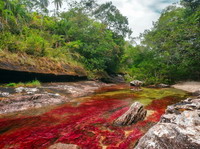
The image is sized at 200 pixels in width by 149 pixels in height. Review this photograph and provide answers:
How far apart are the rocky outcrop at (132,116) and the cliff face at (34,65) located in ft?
24.4

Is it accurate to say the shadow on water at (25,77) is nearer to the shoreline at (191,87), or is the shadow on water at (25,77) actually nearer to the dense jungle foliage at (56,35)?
the dense jungle foliage at (56,35)

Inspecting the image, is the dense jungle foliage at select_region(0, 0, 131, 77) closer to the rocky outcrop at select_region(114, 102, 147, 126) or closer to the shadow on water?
the shadow on water

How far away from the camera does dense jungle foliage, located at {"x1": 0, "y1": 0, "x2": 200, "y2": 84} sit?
1065 cm

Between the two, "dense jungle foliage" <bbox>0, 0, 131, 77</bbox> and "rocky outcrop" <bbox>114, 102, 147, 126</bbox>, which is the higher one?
"dense jungle foliage" <bbox>0, 0, 131, 77</bbox>

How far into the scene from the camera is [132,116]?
4000 mm

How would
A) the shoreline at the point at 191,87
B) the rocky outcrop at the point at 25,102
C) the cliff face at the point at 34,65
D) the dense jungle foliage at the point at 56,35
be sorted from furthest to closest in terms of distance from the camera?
the shoreline at the point at 191,87, the dense jungle foliage at the point at 56,35, the cliff face at the point at 34,65, the rocky outcrop at the point at 25,102

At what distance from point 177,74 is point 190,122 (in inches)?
728

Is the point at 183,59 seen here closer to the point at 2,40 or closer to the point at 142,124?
the point at 142,124

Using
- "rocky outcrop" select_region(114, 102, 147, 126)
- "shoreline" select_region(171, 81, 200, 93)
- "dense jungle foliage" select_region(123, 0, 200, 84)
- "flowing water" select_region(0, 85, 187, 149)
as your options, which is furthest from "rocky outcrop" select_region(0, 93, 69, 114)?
"dense jungle foliage" select_region(123, 0, 200, 84)

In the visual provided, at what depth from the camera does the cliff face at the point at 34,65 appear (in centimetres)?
775

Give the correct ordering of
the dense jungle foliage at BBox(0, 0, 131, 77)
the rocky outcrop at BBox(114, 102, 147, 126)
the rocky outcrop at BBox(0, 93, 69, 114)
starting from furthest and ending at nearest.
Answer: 1. the dense jungle foliage at BBox(0, 0, 131, 77)
2. the rocky outcrop at BBox(0, 93, 69, 114)
3. the rocky outcrop at BBox(114, 102, 147, 126)

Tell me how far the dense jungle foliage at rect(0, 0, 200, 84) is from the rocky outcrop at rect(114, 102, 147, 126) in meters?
8.86

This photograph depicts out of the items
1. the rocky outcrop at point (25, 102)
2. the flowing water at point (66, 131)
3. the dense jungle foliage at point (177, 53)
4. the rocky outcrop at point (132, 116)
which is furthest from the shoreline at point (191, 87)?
the rocky outcrop at point (25, 102)

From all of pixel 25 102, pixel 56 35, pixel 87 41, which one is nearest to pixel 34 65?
pixel 25 102
